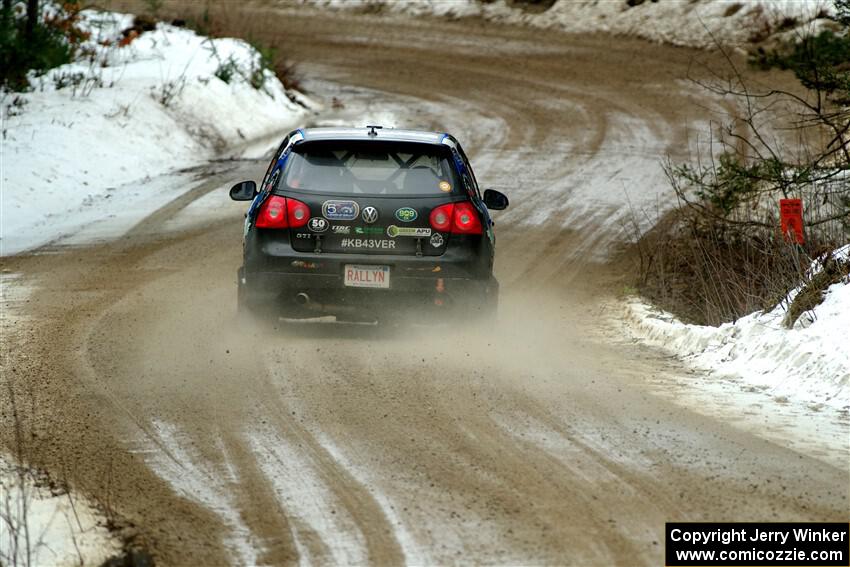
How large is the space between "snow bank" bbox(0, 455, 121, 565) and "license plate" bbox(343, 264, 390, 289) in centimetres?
410

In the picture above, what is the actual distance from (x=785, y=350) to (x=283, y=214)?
398 centimetres

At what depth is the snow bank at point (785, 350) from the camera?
9.04 m

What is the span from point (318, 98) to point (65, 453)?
19507 millimetres

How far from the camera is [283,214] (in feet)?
35.3

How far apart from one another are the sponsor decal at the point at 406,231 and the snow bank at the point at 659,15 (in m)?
17.5

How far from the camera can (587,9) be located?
3272 cm

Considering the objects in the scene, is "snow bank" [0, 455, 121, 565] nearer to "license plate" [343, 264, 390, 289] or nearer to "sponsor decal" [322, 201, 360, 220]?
"license plate" [343, 264, 390, 289]

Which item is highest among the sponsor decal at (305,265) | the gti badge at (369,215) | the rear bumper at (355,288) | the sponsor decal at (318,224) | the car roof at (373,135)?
the car roof at (373,135)

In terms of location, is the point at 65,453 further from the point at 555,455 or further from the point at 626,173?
the point at 626,173

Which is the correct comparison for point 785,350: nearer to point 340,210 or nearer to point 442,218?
point 442,218

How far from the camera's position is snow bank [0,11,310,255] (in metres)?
18.4
